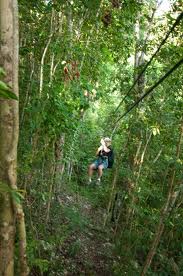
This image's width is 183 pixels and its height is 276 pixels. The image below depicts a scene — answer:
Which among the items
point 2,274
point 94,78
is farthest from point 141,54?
point 2,274

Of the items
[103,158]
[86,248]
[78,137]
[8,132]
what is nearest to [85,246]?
[86,248]

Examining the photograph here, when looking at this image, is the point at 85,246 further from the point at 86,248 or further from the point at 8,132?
the point at 8,132

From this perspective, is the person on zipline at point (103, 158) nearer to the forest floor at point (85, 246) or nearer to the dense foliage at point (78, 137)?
the dense foliage at point (78, 137)

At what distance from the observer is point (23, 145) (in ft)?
14.3

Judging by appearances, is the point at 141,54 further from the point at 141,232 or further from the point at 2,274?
the point at 2,274

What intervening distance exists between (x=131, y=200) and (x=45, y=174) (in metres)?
2.13

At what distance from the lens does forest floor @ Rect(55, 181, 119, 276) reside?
18.5ft

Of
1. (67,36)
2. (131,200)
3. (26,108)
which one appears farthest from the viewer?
(131,200)

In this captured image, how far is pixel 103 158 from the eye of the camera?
9023 mm

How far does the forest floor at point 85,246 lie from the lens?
5.64 meters

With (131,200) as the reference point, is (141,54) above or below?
above

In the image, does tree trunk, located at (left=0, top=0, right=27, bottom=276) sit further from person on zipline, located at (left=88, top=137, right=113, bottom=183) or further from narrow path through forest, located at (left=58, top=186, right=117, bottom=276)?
person on zipline, located at (left=88, top=137, right=113, bottom=183)

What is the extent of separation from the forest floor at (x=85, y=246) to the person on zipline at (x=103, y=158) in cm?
106

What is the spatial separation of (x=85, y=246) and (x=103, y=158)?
2.95m
